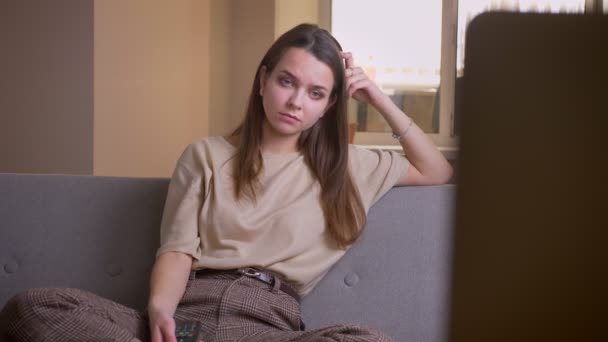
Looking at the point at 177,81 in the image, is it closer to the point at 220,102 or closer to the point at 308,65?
the point at 220,102

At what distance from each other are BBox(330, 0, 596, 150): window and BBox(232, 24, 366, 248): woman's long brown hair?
3.08 metres

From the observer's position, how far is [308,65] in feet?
5.41

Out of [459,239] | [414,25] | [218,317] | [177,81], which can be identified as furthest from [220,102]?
[459,239]

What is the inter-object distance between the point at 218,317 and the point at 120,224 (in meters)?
0.41

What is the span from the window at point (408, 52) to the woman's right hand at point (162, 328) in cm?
356

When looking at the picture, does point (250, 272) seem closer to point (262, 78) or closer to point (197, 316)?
point (197, 316)

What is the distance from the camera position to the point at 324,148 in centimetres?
173

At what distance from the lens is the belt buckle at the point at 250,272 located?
5.01 feet

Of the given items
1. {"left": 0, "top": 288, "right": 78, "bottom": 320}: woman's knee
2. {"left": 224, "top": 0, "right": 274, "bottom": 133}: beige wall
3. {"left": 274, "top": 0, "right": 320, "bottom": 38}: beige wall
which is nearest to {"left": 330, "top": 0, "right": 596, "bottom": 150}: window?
{"left": 274, "top": 0, "right": 320, "bottom": 38}: beige wall

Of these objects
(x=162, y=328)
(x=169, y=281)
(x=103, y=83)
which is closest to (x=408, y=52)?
(x=103, y=83)

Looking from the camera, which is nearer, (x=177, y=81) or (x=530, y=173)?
(x=530, y=173)

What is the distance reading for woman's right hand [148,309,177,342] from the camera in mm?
1297

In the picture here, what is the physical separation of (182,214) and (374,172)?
45 cm

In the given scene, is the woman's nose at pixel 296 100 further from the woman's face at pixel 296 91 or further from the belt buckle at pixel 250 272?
the belt buckle at pixel 250 272
